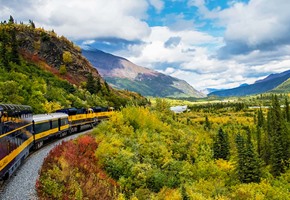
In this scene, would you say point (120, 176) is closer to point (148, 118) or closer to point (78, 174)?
point (78, 174)

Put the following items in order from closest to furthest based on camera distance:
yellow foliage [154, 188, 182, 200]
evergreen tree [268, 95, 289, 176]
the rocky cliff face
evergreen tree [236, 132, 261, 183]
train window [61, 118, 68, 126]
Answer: yellow foliage [154, 188, 182, 200] < train window [61, 118, 68, 126] < evergreen tree [236, 132, 261, 183] < evergreen tree [268, 95, 289, 176] < the rocky cliff face

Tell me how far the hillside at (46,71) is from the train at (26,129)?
13.9 metres

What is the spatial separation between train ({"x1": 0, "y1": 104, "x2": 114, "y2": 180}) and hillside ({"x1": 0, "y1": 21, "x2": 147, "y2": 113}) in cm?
1394

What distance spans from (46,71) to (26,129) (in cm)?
7757

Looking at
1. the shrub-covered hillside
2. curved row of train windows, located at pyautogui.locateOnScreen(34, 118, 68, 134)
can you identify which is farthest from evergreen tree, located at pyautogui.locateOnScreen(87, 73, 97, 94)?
curved row of train windows, located at pyautogui.locateOnScreen(34, 118, 68, 134)

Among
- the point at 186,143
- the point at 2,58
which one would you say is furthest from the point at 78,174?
the point at 2,58

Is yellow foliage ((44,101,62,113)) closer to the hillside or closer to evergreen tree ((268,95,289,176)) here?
the hillside

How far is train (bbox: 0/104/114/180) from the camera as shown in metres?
19.1

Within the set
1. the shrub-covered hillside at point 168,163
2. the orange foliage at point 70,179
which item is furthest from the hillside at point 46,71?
the orange foliage at point 70,179

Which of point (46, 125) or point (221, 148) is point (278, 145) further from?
point (46, 125)

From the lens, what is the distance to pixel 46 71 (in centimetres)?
10169

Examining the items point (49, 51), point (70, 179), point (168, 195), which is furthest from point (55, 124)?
point (49, 51)

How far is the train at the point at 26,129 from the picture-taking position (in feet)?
62.6

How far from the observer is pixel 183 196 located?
85.0 ft
